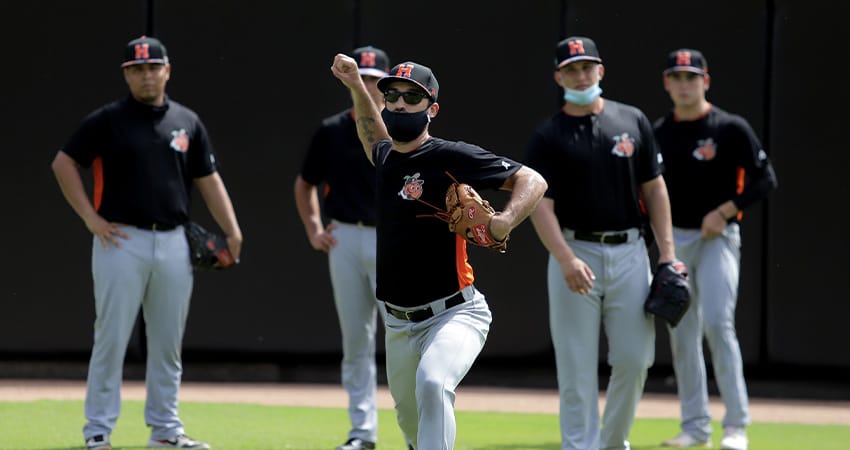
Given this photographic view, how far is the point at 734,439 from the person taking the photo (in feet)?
26.6

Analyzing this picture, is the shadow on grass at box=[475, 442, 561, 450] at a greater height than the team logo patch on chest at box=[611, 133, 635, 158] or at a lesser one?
lesser

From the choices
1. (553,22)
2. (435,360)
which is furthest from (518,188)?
(553,22)

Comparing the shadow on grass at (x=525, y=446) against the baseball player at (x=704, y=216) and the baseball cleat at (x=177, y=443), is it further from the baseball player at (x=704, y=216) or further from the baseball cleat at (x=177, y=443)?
the baseball cleat at (x=177, y=443)

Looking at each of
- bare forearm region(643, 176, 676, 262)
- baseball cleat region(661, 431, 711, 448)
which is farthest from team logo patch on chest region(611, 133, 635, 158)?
baseball cleat region(661, 431, 711, 448)

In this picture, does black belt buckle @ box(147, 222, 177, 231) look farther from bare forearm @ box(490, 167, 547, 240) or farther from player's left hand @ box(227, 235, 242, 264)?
bare forearm @ box(490, 167, 547, 240)

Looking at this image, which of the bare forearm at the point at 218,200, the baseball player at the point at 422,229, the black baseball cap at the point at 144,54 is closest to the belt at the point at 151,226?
the bare forearm at the point at 218,200

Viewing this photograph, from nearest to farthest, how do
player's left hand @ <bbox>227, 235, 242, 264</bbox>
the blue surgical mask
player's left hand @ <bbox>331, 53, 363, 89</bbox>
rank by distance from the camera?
player's left hand @ <bbox>331, 53, 363, 89</bbox>
the blue surgical mask
player's left hand @ <bbox>227, 235, 242, 264</bbox>

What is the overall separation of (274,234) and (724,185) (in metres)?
3.79

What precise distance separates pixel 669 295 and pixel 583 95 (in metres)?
1.10

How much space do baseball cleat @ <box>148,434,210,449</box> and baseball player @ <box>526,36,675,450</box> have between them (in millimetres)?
2013

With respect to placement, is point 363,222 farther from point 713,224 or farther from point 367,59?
point 713,224

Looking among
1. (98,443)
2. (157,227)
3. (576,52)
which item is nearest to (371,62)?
(576,52)

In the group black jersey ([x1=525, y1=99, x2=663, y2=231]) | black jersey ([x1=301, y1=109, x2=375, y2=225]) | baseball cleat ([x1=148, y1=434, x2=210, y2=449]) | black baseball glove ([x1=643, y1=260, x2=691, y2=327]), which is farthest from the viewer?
black jersey ([x1=301, y1=109, x2=375, y2=225])

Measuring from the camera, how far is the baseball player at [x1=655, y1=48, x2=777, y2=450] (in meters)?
8.40
